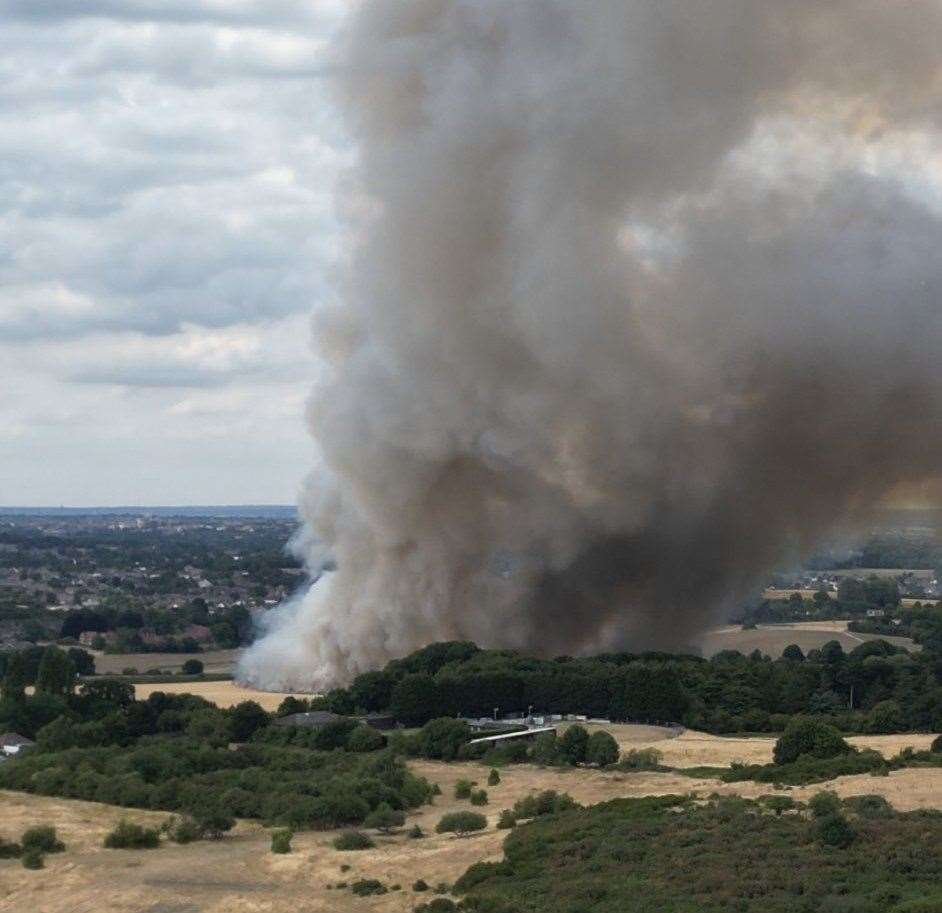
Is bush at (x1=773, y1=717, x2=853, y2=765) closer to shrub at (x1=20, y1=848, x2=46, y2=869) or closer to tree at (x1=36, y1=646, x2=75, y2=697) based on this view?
shrub at (x1=20, y1=848, x2=46, y2=869)

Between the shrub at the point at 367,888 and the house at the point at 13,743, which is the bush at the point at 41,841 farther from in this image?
the house at the point at 13,743

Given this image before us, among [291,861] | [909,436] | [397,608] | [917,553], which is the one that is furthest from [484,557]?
[917,553]

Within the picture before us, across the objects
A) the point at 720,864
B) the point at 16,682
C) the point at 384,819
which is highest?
the point at 16,682

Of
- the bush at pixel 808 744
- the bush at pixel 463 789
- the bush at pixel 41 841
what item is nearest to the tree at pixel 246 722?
the bush at pixel 463 789

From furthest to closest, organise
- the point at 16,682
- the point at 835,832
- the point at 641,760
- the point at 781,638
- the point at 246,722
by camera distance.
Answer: the point at 781,638 → the point at 16,682 → the point at 246,722 → the point at 641,760 → the point at 835,832

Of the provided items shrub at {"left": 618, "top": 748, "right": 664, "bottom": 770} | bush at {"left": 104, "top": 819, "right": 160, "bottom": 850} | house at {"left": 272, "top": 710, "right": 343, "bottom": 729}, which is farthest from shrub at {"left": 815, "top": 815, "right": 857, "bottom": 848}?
house at {"left": 272, "top": 710, "right": 343, "bottom": 729}

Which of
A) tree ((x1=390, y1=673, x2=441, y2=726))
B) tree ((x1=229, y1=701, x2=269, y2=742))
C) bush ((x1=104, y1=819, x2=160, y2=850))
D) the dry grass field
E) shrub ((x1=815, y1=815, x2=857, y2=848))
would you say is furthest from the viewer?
the dry grass field

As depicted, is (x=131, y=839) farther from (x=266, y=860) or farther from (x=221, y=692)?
(x=221, y=692)

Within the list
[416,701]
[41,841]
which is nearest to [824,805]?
[41,841]
